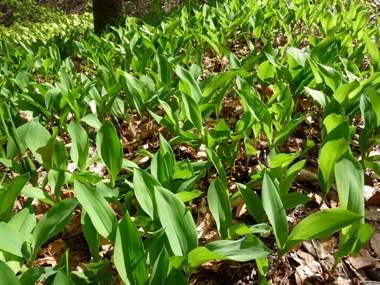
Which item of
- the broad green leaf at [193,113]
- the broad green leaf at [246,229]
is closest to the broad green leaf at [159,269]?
the broad green leaf at [246,229]

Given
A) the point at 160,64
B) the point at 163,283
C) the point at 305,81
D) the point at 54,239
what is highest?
the point at 160,64

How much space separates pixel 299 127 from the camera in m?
2.02

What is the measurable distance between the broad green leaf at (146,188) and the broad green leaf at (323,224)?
496 mm

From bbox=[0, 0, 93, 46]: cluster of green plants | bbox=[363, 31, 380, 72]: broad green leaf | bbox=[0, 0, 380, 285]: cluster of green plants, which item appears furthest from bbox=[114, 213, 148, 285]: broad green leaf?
bbox=[0, 0, 93, 46]: cluster of green plants

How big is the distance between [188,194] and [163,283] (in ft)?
1.17

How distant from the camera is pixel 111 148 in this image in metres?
1.32

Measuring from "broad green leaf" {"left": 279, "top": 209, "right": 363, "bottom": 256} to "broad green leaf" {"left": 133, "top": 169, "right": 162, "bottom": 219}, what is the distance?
50 centimetres

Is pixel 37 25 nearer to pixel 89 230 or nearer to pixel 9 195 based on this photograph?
pixel 9 195

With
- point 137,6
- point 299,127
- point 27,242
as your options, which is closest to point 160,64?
point 299,127

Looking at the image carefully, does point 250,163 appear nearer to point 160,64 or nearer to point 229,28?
point 160,64

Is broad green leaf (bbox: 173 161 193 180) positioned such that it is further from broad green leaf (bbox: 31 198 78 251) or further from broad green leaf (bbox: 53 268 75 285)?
broad green leaf (bbox: 53 268 75 285)

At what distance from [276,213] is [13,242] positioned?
89 centimetres

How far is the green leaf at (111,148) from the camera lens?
131 centimetres

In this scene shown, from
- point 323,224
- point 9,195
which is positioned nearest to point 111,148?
point 9,195
